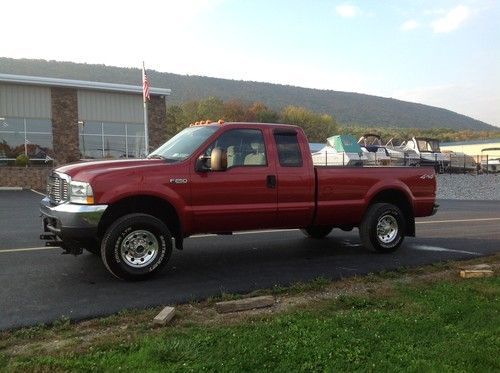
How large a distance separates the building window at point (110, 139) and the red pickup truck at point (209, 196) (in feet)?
76.2

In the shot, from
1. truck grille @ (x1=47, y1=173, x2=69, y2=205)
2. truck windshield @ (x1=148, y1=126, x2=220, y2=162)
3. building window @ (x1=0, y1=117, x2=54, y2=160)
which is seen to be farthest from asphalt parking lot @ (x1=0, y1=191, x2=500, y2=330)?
building window @ (x1=0, y1=117, x2=54, y2=160)

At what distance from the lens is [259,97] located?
367ft

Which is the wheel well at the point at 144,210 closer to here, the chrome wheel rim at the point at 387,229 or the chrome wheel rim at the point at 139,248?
the chrome wheel rim at the point at 139,248

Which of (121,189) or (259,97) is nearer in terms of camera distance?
(121,189)

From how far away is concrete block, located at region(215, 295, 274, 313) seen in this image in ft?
17.4

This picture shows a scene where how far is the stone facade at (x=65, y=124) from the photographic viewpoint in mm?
29547

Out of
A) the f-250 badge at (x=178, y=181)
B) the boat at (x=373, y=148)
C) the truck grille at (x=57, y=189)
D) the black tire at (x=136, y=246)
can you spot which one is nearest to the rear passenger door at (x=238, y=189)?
the f-250 badge at (x=178, y=181)

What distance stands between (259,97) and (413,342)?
359 feet

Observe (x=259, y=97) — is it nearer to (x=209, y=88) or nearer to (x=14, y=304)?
(x=209, y=88)

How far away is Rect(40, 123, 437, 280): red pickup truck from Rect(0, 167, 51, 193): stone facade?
20.6 m

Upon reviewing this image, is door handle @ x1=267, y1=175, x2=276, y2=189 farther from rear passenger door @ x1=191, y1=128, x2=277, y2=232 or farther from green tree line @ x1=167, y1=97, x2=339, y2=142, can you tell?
green tree line @ x1=167, y1=97, x2=339, y2=142

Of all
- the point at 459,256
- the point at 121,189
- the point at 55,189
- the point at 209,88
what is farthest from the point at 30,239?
the point at 209,88

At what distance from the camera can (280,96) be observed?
11669cm

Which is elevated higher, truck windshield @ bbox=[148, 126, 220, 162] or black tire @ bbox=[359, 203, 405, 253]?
truck windshield @ bbox=[148, 126, 220, 162]
